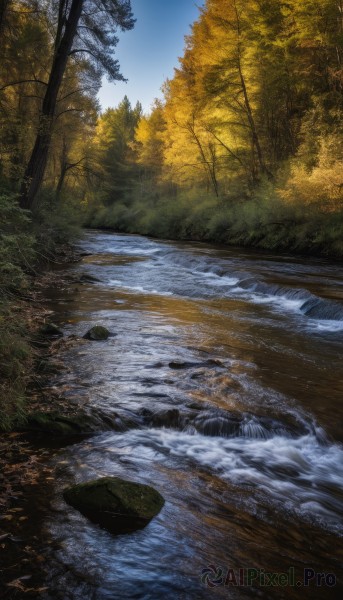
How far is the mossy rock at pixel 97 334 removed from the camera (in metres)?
7.36

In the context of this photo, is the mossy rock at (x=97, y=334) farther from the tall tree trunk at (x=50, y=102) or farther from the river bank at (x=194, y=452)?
the tall tree trunk at (x=50, y=102)

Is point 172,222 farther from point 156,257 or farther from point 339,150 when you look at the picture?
point 339,150

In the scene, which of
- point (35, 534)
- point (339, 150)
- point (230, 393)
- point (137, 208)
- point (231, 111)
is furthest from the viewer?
point (137, 208)

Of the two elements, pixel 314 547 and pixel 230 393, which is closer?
pixel 314 547

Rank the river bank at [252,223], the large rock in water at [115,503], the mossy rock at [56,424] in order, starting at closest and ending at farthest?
1. the large rock in water at [115,503]
2. the mossy rock at [56,424]
3. the river bank at [252,223]

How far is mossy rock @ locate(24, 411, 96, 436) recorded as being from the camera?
4324mm

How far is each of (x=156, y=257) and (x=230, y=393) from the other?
14.6m

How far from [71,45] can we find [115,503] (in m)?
12.2

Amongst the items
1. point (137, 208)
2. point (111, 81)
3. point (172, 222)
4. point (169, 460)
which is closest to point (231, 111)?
point (172, 222)

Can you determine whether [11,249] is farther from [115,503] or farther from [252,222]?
[252,222]

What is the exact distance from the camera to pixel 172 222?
30.9 m

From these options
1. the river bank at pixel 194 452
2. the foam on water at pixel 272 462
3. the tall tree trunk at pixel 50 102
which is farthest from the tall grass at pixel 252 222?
the foam on water at pixel 272 462

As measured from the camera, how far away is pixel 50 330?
743cm

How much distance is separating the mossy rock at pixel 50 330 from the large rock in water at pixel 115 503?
425 cm
